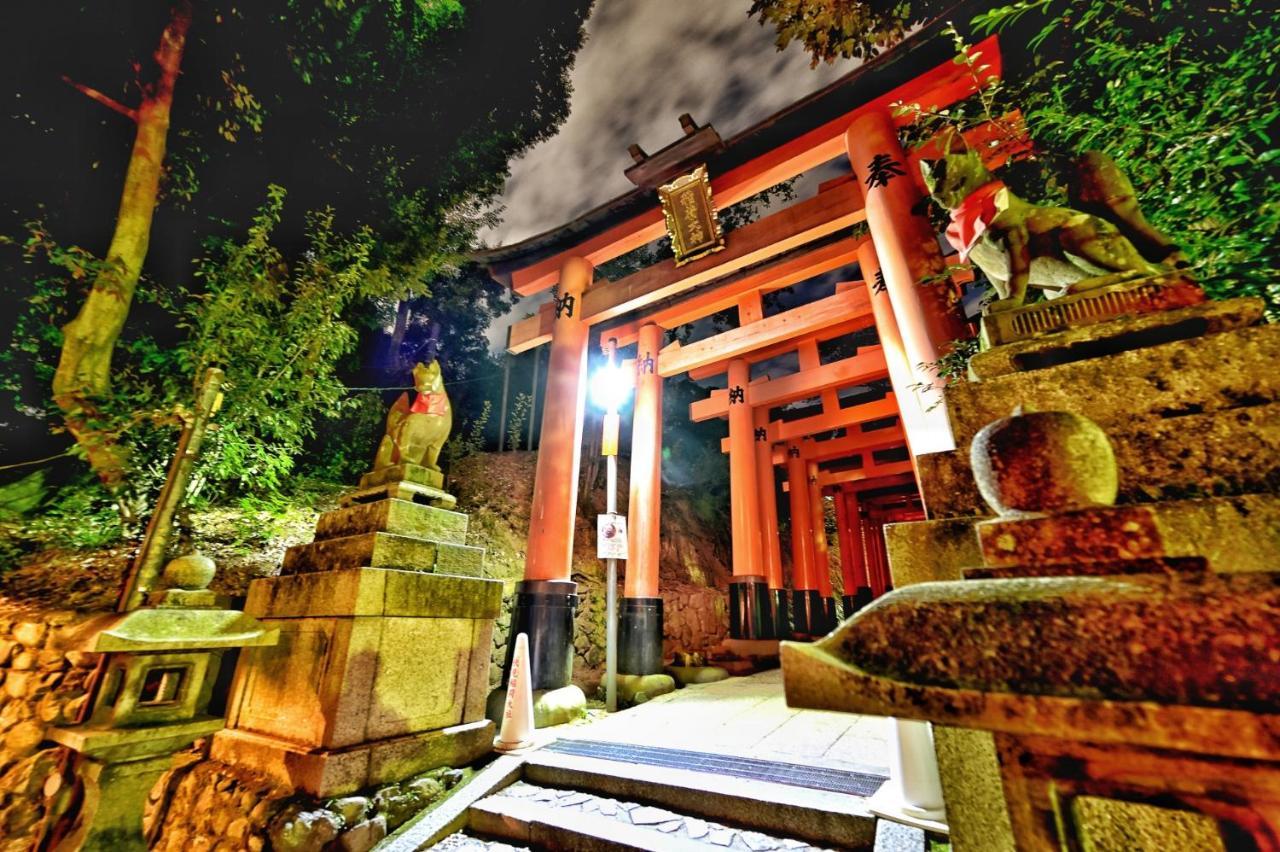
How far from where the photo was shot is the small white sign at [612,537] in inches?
233

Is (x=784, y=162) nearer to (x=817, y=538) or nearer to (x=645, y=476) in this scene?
(x=645, y=476)

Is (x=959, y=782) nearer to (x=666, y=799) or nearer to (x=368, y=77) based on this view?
(x=666, y=799)

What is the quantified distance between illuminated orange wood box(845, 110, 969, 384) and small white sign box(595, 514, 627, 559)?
12.7 ft

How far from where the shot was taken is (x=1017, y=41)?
5.18m

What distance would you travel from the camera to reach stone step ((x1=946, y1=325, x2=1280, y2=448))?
1.57 m

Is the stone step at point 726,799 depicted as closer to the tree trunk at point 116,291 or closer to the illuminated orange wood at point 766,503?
the tree trunk at point 116,291

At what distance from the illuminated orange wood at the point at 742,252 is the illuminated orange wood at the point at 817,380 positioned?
10.3 feet

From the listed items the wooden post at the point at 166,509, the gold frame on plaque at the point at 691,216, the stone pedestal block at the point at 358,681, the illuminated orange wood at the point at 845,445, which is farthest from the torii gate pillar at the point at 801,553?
the wooden post at the point at 166,509

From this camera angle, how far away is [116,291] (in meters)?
5.45

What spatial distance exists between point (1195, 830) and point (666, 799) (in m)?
2.90

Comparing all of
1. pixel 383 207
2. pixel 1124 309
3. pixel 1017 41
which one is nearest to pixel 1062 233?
pixel 1124 309

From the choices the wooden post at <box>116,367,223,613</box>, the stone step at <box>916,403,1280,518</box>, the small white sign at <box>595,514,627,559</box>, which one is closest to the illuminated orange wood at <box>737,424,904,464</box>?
the small white sign at <box>595,514,627,559</box>

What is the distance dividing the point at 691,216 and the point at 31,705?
8.49m

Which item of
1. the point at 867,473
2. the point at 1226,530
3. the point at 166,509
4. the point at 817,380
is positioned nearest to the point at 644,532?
the point at 817,380
